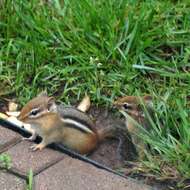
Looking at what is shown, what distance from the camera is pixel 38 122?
5488 mm

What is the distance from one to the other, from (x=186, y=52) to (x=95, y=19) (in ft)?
2.63

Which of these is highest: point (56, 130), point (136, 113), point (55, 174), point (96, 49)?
point (96, 49)

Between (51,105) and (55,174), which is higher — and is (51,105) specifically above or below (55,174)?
above

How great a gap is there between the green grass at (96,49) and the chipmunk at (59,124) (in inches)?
16.0

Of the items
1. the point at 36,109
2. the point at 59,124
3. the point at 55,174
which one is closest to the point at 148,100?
the point at 59,124

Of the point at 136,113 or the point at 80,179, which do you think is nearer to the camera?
the point at 80,179

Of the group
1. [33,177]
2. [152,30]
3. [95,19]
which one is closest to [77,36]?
[95,19]

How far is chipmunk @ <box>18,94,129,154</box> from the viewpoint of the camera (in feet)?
17.8

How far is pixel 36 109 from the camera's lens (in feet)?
17.8

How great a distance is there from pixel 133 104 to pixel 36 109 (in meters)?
0.69

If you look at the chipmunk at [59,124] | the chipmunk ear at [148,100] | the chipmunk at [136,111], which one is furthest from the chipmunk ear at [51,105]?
the chipmunk ear at [148,100]

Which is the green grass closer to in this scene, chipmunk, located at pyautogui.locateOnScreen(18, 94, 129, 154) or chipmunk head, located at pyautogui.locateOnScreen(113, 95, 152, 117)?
chipmunk head, located at pyautogui.locateOnScreen(113, 95, 152, 117)

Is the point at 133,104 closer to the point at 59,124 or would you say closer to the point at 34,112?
the point at 59,124

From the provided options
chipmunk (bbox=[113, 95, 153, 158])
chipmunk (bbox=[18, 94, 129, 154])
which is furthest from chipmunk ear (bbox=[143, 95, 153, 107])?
chipmunk (bbox=[18, 94, 129, 154])
